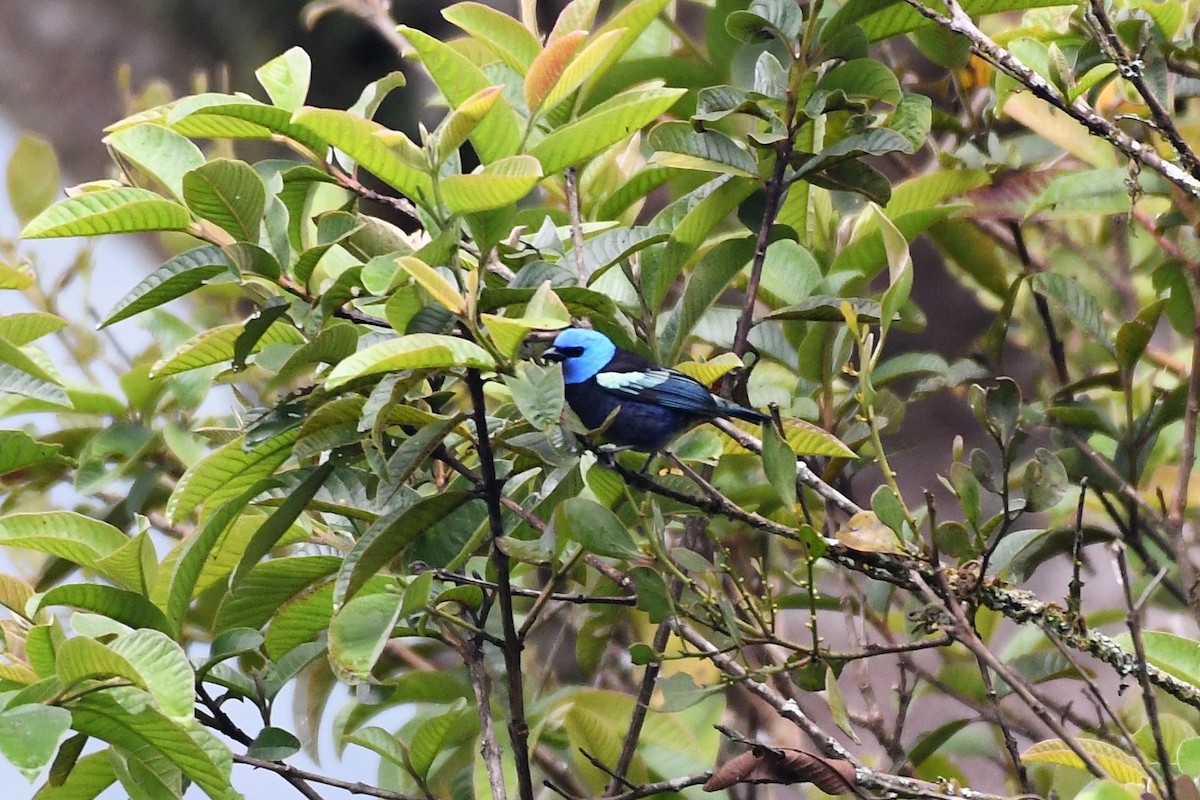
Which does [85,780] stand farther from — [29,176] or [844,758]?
[29,176]

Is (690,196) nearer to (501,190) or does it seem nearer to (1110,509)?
(501,190)

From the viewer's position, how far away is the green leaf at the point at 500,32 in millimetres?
1968

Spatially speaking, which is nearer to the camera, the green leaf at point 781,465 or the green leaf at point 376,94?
the green leaf at point 781,465

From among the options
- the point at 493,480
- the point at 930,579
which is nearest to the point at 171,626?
the point at 493,480

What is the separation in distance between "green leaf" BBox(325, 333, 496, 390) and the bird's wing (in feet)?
1.81

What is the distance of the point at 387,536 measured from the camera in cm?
158

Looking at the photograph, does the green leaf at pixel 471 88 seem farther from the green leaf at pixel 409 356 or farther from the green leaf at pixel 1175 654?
the green leaf at pixel 1175 654

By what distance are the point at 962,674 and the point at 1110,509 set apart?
46cm

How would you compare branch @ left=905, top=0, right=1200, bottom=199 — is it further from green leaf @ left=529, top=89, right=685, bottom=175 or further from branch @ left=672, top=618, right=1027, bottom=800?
branch @ left=672, top=618, right=1027, bottom=800

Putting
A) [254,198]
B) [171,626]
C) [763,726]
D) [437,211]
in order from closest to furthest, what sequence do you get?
[437,211]
[254,198]
[171,626]
[763,726]

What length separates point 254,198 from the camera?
5.28 feet

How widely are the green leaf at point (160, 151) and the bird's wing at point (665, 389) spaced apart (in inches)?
28.2

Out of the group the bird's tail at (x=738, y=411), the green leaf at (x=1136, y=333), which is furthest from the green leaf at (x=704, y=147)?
the green leaf at (x=1136, y=333)

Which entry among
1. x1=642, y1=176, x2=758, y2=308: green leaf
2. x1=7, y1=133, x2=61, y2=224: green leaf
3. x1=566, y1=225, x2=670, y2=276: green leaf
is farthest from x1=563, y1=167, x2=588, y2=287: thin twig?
x1=7, y1=133, x2=61, y2=224: green leaf
